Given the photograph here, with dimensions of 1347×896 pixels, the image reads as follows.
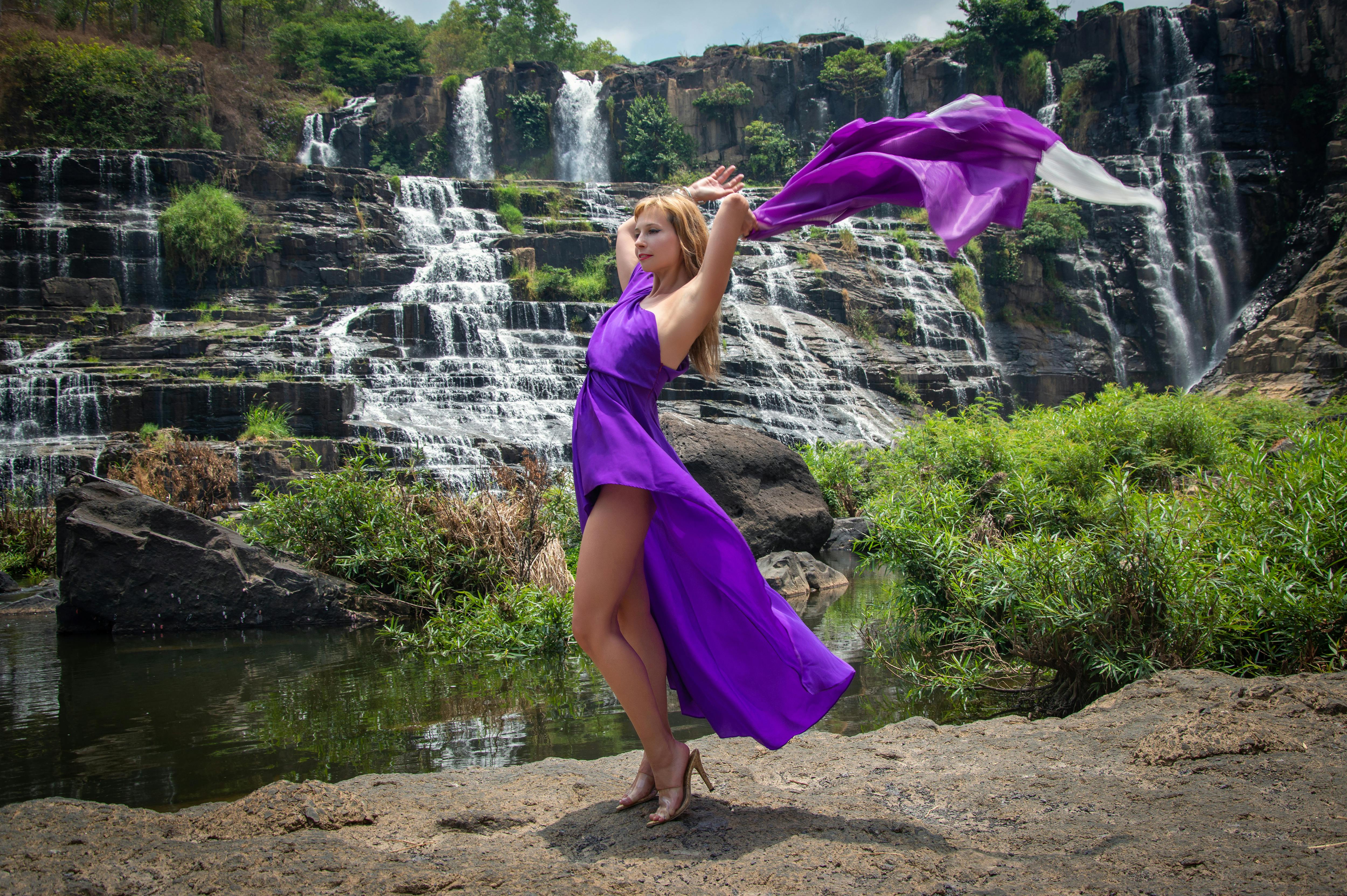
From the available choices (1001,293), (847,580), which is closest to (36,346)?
(847,580)

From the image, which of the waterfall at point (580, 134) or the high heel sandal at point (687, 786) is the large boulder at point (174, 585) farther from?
the waterfall at point (580, 134)

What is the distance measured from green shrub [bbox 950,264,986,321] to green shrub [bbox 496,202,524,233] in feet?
39.3

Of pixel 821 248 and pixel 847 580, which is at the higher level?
pixel 821 248

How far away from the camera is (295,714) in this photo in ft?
13.6

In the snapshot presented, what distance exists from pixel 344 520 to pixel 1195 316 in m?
24.4

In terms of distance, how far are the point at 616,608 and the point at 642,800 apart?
563 mm

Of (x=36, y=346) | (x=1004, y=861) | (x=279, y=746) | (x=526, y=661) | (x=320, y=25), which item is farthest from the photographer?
(x=320, y=25)

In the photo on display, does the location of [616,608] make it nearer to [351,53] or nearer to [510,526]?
[510,526]

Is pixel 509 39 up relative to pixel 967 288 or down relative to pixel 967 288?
up

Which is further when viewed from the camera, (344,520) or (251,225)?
(251,225)

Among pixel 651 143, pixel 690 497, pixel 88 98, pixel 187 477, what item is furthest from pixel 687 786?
pixel 651 143

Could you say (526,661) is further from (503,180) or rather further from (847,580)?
(503,180)

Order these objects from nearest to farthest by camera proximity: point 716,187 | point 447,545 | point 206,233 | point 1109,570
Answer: point 716,187 → point 1109,570 → point 447,545 → point 206,233

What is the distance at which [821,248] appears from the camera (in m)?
23.8
